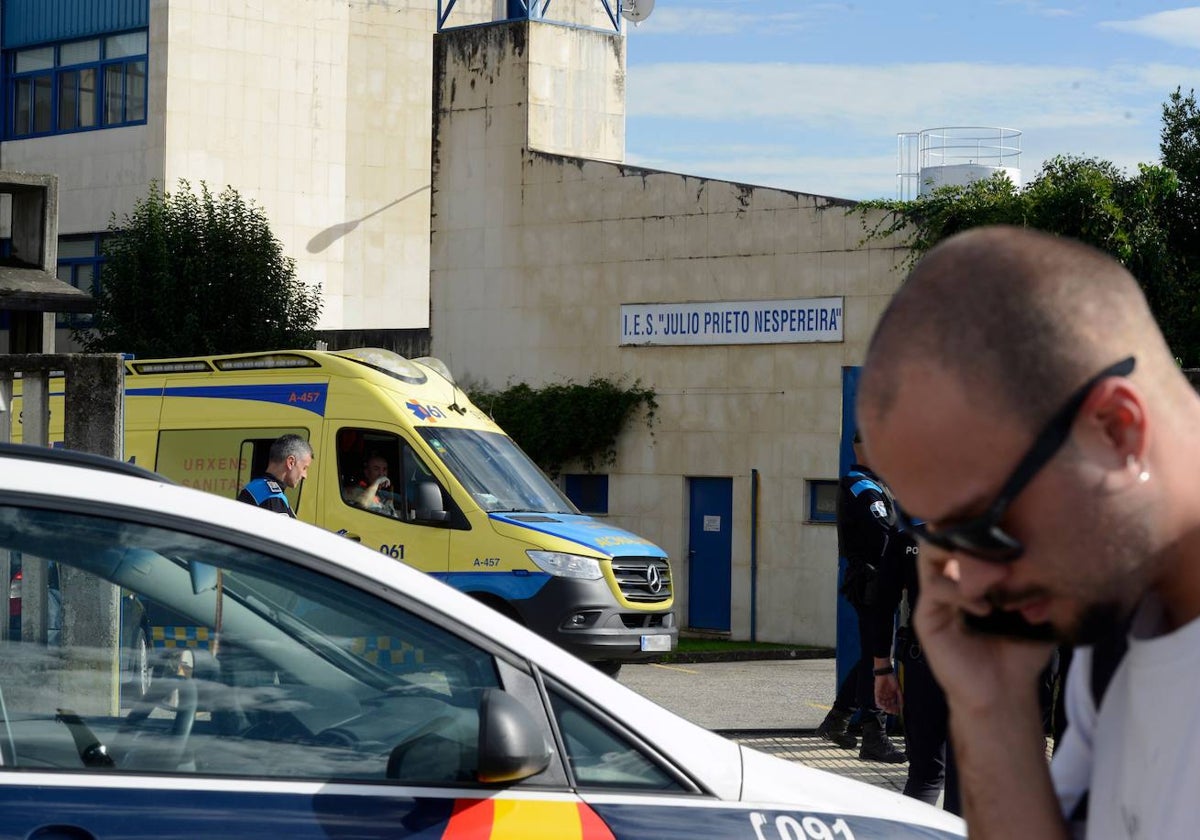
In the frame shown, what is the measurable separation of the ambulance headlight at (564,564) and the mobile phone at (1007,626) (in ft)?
35.3

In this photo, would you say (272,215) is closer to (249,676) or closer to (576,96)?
(576,96)

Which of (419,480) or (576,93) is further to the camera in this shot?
(576,93)

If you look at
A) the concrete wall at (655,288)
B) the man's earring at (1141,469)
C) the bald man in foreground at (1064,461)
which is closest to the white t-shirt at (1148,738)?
the bald man in foreground at (1064,461)

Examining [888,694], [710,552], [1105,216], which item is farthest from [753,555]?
[888,694]

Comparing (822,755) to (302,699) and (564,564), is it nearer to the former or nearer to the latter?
(564,564)

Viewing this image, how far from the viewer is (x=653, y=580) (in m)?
13.1

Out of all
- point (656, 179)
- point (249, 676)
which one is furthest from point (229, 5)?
point (249, 676)

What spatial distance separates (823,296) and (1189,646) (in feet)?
63.7

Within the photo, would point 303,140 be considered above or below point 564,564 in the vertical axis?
above

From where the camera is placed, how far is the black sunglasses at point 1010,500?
4.13 ft

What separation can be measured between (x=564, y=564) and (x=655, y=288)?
33.5 feet

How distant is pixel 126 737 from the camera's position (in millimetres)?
2814

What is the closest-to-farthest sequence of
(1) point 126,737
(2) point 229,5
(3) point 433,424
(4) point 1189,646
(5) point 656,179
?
1. (4) point 1189,646
2. (1) point 126,737
3. (3) point 433,424
4. (5) point 656,179
5. (2) point 229,5

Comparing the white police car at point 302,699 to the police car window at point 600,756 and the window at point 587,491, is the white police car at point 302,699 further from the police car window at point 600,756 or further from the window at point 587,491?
the window at point 587,491
